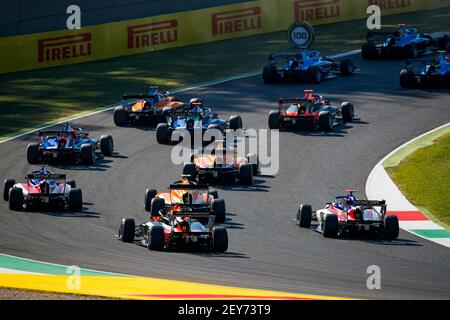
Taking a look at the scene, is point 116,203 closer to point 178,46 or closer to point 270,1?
point 178,46

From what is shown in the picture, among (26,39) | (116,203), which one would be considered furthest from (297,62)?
(116,203)

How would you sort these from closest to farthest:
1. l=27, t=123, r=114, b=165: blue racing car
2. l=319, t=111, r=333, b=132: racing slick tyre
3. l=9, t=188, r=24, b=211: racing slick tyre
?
l=9, t=188, r=24, b=211: racing slick tyre, l=27, t=123, r=114, b=165: blue racing car, l=319, t=111, r=333, b=132: racing slick tyre

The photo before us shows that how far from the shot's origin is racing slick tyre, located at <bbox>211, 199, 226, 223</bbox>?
1145 inches

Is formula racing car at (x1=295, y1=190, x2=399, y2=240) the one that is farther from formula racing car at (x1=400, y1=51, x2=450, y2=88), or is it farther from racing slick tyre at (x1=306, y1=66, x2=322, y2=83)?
racing slick tyre at (x1=306, y1=66, x2=322, y2=83)

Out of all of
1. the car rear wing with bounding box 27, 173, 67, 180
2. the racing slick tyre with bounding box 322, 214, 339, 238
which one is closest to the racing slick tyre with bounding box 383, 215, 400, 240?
the racing slick tyre with bounding box 322, 214, 339, 238

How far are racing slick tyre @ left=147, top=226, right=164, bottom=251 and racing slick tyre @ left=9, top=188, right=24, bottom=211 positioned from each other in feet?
18.1

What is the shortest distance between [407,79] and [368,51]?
6012mm

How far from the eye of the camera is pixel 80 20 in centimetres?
5409

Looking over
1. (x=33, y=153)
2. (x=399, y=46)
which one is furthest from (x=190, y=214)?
(x=399, y=46)

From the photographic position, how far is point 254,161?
35125 millimetres

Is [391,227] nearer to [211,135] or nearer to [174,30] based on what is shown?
[211,135]

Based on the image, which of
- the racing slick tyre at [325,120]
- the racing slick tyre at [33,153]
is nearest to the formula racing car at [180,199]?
the racing slick tyre at [33,153]

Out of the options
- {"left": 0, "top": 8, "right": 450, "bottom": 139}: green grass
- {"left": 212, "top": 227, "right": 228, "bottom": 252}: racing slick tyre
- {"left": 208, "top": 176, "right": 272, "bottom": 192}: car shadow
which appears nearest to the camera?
{"left": 212, "top": 227, "right": 228, "bottom": 252}: racing slick tyre

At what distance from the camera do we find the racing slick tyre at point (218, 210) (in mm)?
29078
